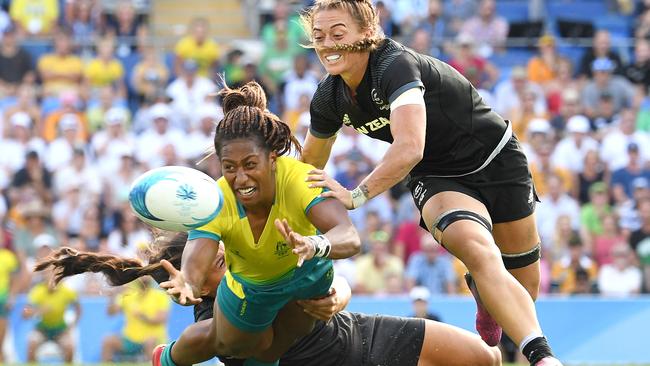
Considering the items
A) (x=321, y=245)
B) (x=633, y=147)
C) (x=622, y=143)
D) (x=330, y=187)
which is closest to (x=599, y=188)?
(x=633, y=147)

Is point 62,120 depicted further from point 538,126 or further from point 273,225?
point 273,225

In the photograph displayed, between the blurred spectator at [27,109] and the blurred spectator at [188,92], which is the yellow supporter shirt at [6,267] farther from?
the blurred spectator at [188,92]

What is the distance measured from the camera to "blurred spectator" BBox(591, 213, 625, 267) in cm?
1280

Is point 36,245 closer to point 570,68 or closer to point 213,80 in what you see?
point 213,80

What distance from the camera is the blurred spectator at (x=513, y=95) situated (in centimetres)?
1460

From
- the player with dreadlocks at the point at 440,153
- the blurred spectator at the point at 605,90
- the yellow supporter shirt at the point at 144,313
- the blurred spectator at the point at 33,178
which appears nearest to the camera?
the player with dreadlocks at the point at 440,153

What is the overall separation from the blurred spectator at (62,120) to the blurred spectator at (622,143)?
5.91 m

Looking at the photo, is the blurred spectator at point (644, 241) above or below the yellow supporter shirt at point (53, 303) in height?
above

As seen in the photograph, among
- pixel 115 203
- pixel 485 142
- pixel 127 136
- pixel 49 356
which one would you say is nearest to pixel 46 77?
pixel 127 136

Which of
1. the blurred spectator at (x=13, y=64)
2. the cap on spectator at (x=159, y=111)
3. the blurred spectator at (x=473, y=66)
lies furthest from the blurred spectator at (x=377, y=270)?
the blurred spectator at (x=13, y=64)

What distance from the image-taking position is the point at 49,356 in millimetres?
11336

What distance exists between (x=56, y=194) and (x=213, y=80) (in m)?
2.53

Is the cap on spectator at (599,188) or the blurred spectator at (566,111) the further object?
the blurred spectator at (566,111)

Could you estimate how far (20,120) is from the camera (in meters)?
14.0
